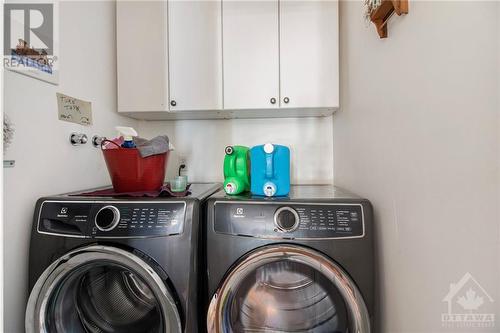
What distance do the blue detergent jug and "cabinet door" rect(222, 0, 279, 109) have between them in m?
0.50

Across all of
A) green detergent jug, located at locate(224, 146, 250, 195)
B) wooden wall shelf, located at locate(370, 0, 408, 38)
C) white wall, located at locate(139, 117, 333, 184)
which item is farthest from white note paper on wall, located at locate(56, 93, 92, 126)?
wooden wall shelf, located at locate(370, 0, 408, 38)

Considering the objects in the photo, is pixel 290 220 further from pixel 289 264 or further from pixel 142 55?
pixel 142 55

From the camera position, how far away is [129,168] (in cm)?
109

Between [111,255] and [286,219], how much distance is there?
0.65 metres

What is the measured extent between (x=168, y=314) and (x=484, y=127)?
107 cm

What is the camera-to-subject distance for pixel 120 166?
109 cm

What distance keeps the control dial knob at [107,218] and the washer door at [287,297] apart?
48 centimetres

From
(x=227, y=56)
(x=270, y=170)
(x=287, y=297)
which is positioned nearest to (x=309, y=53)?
(x=227, y=56)

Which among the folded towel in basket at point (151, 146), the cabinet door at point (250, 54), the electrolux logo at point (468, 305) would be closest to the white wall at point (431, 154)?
the electrolux logo at point (468, 305)

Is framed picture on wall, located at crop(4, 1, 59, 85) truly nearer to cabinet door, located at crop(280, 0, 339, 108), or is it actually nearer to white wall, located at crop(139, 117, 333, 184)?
white wall, located at crop(139, 117, 333, 184)

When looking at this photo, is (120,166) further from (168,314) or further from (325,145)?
(325,145)

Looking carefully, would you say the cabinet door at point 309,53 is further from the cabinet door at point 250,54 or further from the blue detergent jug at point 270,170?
the blue detergent jug at point 270,170

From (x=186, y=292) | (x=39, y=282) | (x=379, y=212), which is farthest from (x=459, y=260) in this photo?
(x=39, y=282)

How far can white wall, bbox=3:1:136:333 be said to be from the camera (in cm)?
95
